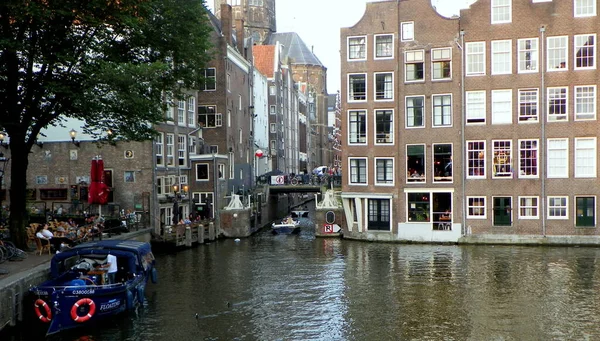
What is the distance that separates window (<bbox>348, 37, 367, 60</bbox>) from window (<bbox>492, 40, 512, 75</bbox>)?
9458mm

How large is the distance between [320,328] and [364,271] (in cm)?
1151

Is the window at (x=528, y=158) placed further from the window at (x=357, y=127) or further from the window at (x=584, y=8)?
the window at (x=357, y=127)

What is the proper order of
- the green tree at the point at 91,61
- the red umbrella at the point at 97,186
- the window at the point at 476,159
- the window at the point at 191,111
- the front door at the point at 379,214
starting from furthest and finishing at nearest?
the window at the point at 191,111
the front door at the point at 379,214
the window at the point at 476,159
the red umbrella at the point at 97,186
the green tree at the point at 91,61

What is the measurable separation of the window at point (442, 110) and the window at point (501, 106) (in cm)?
307

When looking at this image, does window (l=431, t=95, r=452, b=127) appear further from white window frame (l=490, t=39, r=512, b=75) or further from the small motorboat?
the small motorboat

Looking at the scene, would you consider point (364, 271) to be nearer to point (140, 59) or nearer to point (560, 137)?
point (140, 59)

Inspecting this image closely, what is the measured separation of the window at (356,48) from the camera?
1818 inches

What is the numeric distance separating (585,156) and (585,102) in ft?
12.3

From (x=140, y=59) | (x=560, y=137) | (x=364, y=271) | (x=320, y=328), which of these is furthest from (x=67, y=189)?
(x=560, y=137)

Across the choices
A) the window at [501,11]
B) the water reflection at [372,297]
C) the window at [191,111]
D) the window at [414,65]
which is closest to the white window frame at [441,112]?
the window at [414,65]

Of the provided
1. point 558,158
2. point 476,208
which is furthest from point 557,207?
point 476,208

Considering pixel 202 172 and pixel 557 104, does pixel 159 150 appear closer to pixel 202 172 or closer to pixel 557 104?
pixel 202 172

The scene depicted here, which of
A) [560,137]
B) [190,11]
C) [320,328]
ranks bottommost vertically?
[320,328]

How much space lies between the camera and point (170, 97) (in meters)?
31.6
